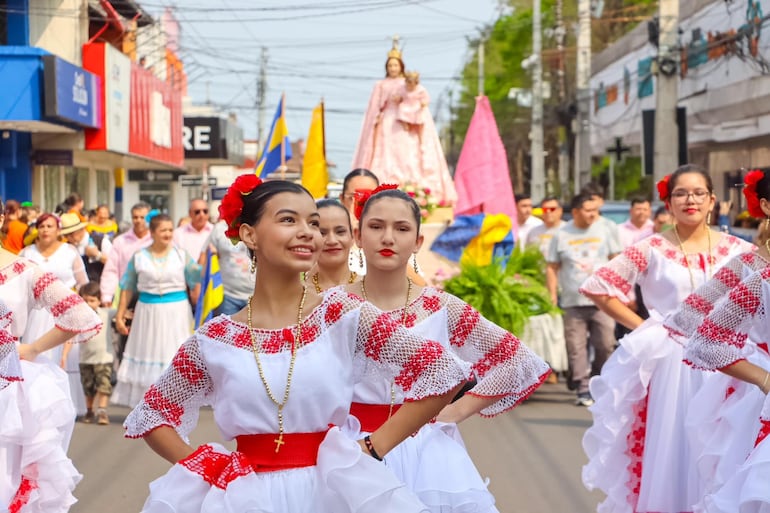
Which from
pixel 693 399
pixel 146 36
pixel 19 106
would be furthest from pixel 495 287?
pixel 146 36

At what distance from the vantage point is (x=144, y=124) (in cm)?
3312

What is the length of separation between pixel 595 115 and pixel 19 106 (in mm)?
29313

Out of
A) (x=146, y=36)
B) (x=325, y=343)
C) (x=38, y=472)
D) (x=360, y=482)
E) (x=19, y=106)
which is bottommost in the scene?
(x=38, y=472)

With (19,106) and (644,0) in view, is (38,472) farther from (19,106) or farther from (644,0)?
(644,0)

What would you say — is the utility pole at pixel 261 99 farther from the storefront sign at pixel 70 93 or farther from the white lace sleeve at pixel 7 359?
the white lace sleeve at pixel 7 359

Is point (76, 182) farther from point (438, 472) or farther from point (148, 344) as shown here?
point (438, 472)

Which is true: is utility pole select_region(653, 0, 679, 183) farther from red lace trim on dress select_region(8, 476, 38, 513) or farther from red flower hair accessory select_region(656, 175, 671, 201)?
red lace trim on dress select_region(8, 476, 38, 513)

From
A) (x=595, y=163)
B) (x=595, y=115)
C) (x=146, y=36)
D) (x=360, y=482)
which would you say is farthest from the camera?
(x=595, y=163)

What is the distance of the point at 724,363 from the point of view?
534cm

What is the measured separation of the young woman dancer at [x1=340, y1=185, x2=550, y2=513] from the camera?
4.98 metres

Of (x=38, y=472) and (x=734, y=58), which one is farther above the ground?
(x=734, y=58)

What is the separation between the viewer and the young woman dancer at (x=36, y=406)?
681cm

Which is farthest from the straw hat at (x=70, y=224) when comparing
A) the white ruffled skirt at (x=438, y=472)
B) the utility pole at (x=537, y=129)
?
the utility pole at (x=537, y=129)

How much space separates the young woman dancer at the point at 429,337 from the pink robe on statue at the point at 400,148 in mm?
10552
